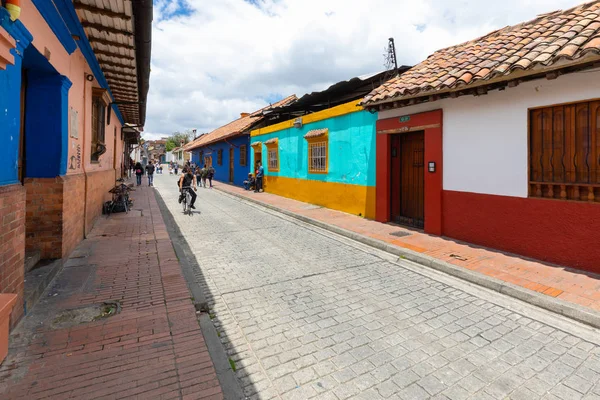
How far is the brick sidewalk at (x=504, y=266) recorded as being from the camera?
166 inches

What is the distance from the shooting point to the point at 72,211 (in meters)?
5.41

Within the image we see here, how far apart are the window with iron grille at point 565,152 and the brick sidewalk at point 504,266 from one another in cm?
123

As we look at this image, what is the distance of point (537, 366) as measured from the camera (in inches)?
112

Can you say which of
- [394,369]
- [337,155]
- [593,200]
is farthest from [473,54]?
[394,369]

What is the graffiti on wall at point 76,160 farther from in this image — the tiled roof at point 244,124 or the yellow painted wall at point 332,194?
the tiled roof at point 244,124

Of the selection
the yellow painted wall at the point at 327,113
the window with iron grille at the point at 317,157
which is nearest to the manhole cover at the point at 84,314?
the yellow painted wall at the point at 327,113

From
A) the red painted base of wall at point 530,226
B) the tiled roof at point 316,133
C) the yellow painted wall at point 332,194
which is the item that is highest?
the tiled roof at point 316,133

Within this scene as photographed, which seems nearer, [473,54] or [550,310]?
[550,310]

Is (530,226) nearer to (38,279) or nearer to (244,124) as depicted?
(38,279)

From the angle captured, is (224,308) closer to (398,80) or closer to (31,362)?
(31,362)

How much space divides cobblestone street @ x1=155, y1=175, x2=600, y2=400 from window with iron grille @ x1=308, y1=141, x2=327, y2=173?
21.0 feet

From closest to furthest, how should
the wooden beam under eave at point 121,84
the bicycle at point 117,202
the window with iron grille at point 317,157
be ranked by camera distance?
1. the wooden beam under eave at point 121,84
2. the bicycle at point 117,202
3. the window with iron grille at point 317,157

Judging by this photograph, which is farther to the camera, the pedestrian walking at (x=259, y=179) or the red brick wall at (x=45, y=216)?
the pedestrian walking at (x=259, y=179)

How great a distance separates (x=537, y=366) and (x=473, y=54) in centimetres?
666
